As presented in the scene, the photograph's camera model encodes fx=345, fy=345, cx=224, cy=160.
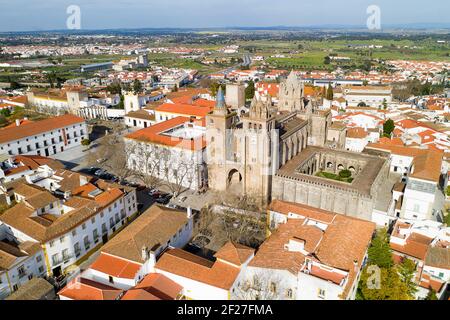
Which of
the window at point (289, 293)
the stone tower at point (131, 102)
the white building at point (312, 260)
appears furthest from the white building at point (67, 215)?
the stone tower at point (131, 102)

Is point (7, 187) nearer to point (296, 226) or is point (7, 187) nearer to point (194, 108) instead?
point (296, 226)

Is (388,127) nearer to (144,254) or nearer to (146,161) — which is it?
(146,161)

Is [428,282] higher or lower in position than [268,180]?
lower

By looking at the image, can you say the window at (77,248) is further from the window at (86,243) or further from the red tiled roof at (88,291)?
the red tiled roof at (88,291)
